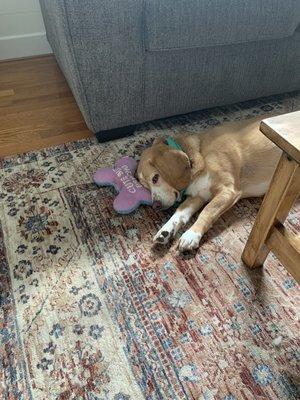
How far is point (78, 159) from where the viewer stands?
1.78 meters

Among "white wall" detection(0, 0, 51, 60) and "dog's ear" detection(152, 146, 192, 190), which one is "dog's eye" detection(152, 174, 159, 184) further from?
"white wall" detection(0, 0, 51, 60)

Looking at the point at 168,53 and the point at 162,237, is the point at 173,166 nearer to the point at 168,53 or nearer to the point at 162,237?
the point at 162,237

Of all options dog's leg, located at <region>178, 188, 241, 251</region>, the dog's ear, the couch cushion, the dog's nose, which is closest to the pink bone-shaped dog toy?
the dog's nose

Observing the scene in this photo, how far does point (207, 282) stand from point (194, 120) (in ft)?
3.71

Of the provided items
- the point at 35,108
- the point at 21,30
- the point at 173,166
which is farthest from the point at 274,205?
the point at 21,30

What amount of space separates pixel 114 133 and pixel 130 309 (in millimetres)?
1039

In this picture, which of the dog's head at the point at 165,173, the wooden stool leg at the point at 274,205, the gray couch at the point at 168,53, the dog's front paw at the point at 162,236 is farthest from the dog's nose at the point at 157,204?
the gray couch at the point at 168,53

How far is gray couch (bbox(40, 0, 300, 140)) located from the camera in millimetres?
1470

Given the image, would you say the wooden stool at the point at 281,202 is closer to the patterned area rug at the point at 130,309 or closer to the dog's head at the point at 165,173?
the patterned area rug at the point at 130,309

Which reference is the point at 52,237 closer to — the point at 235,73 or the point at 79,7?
the point at 79,7

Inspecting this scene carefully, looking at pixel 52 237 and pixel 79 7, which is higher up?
pixel 79 7

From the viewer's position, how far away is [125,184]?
152cm

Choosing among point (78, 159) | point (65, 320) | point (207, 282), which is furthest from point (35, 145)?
point (207, 282)

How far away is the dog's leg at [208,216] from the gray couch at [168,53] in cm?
71
